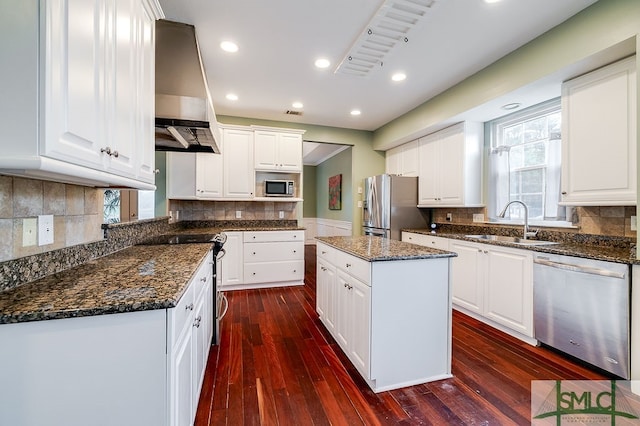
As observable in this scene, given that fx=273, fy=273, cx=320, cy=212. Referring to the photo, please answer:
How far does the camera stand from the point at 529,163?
310 centimetres

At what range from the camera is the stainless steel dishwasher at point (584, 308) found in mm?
1817

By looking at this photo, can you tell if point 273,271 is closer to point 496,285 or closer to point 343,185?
point 496,285

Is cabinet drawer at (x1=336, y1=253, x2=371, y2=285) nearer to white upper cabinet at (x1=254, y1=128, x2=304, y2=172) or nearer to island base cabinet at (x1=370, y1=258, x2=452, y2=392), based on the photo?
island base cabinet at (x1=370, y1=258, x2=452, y2=392)

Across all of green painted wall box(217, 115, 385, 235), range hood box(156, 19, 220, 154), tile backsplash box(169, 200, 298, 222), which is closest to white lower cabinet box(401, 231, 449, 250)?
green painted wall box(217, 115, 385, 235)

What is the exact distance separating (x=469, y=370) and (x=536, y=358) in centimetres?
65

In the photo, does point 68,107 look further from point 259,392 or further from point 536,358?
point 536,358

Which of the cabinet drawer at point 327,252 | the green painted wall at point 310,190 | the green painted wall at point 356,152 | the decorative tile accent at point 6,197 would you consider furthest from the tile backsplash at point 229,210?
the green painted wall at point 310,190

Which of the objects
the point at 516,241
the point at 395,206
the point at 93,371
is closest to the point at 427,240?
the point at 395,206

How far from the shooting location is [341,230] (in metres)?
6.31

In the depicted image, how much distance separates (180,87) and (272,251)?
8.19 ft

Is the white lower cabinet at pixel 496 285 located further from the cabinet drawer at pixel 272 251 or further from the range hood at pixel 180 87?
the range hood at pixel 180 87

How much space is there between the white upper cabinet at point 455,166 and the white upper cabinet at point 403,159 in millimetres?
325

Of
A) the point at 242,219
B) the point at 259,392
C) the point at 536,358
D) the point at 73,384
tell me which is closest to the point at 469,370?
the point at 536,358

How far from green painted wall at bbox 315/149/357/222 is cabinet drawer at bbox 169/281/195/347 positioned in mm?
4073
